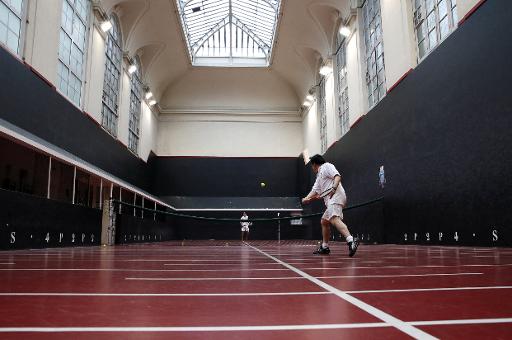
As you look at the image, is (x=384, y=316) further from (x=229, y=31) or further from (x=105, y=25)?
(x=229, y=31)

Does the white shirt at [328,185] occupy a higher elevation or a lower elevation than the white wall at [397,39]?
lower

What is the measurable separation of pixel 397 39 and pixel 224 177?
18398 mm

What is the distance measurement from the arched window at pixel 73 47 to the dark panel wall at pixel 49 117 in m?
0.80

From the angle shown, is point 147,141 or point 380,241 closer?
point 380,241

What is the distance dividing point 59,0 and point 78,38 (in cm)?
250

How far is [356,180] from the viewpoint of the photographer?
58.1 feet

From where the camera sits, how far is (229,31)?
29062 millimetres

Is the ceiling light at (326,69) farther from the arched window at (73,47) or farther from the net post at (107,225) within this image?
the net post at (107,225)

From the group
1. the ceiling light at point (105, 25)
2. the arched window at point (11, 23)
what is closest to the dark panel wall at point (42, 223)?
the arched window at point (11, 23)

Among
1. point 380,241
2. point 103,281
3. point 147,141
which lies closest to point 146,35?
point 147,141

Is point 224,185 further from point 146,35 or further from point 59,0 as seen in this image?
point 59,0

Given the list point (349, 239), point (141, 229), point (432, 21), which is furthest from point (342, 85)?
point (349, 239)

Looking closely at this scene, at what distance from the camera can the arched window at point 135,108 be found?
23.9 metres

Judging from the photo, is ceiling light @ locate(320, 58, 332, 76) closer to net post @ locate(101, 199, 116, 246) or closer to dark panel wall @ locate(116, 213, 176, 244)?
dark panel wall @ locate(116, 213, 176, 244)
